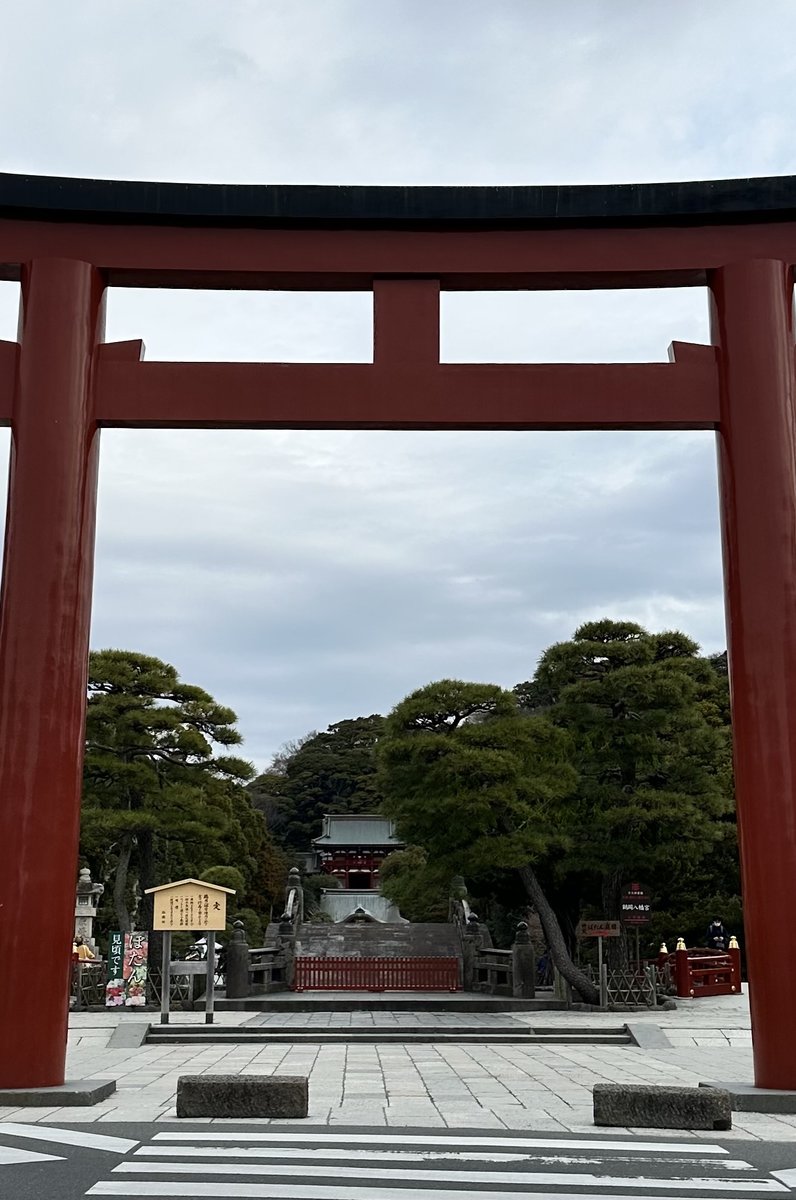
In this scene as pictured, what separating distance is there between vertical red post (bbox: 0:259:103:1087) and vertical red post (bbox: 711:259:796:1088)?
5114mm

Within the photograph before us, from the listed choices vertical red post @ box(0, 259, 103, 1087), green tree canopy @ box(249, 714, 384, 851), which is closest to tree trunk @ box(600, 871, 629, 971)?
vertical red post @ box(0, 259, 103, 1087)

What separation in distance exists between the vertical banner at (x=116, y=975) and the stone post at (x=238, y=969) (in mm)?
1985

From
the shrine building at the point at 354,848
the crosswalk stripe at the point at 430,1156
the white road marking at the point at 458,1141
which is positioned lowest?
the white road marking at the point at 458,1141

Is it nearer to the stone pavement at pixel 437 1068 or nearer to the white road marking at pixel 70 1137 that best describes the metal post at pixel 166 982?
the stone pavement at pixel 437 1068

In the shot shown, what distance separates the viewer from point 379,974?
24281mm

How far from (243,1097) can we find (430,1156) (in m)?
1.84

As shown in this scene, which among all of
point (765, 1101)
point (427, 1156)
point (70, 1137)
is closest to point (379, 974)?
point (765, 1101)

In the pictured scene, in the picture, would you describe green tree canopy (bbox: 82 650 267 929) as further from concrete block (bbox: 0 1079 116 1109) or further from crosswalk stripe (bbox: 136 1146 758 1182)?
crosswalk stripe (bbox: 136 1146 758 1182)

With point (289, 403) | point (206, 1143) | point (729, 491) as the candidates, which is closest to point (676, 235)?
point (729, 491)

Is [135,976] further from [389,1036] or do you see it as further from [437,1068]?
[437,1068]

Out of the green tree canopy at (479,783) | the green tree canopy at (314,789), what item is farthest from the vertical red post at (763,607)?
the green tree canopy at (314,789)

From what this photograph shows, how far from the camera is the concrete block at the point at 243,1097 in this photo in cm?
793

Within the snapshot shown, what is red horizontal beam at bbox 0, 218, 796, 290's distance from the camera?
388 inches

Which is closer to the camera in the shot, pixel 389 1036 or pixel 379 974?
pixel 389 1036
